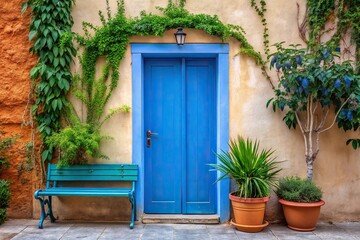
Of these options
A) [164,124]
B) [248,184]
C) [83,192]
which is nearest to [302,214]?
[248,184]

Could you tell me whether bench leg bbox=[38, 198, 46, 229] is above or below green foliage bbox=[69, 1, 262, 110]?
below

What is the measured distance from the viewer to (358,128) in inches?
237

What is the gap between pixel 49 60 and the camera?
232 inches

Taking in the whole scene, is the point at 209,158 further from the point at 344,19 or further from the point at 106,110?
the point at 344,19

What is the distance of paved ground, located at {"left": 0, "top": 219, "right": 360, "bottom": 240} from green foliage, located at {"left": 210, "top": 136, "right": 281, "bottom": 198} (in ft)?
1.74

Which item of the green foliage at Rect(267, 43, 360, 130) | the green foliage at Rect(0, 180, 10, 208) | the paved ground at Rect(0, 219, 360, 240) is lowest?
the paved ground at Rect(0, 219, 360, 240)

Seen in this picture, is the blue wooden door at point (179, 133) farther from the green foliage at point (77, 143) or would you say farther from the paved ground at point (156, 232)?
the green foliage at point (77, 143)

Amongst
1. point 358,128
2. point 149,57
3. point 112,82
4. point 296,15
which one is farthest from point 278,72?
point 112,82

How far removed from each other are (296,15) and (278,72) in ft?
2.83

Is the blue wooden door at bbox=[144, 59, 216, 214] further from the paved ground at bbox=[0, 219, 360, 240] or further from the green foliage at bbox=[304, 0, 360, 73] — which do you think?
the green foliage at bbox=[304, 0, 360, 73]

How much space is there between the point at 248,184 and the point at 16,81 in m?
3.51

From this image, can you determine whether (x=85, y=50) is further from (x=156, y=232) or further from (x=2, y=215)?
(x=156, y=232)

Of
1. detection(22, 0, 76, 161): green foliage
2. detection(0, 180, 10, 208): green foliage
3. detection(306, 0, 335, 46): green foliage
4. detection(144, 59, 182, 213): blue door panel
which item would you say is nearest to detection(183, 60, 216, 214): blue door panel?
detection(144, 59, 182, 213): blue door panel

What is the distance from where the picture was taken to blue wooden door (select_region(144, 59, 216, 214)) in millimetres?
6230
